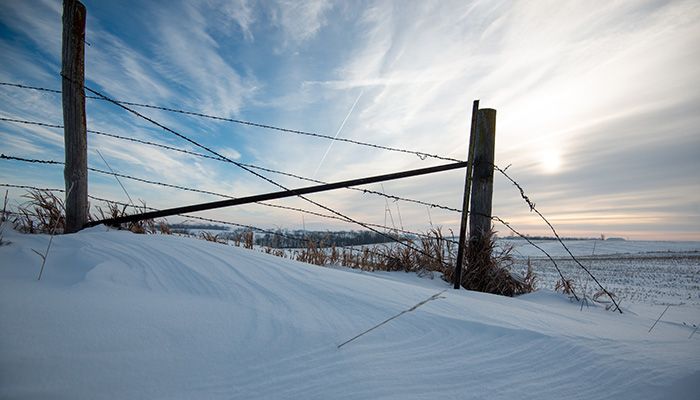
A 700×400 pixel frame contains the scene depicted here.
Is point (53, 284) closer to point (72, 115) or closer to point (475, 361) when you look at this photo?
point (475, 361)

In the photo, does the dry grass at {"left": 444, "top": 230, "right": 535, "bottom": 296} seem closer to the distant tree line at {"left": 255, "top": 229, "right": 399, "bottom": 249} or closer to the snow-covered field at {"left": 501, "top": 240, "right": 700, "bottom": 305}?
the snow-covered field at {"left": 501, "top": 240, "right": 700, "bottom": 305}

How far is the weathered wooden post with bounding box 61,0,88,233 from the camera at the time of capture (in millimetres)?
2580

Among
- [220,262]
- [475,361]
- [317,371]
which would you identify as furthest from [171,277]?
[475,361]

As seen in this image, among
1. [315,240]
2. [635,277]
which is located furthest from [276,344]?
[635,277]

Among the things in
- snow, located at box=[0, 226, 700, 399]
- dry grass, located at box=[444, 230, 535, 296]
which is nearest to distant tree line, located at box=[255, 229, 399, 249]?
dry grass, located at box=[444, 230, 535, 296]

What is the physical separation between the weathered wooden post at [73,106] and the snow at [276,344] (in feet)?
4.26

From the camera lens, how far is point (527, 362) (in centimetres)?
97

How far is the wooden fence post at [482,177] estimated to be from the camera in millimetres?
3162

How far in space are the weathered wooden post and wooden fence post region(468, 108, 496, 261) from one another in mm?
3804

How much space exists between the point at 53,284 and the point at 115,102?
2109 millimetres

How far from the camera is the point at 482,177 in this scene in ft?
10.6

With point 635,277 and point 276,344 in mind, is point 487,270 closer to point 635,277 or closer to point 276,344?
point 276,344

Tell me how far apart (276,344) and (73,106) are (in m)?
3.03

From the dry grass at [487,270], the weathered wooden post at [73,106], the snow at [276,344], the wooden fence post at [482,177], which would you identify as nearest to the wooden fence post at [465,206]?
the wooden fence post at [482,177]
